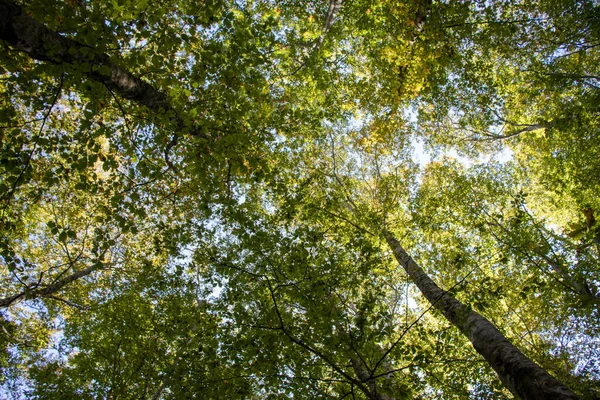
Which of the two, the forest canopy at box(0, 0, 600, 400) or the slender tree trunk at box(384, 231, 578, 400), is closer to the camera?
the slender tree trunk at box(384, 231, 578, 400)

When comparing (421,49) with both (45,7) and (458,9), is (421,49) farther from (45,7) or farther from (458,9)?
(45,7)

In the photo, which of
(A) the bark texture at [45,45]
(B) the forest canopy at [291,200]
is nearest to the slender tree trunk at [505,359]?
(B) the forest canopy at [291,200]

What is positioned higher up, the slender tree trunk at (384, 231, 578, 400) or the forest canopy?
the forest canopy

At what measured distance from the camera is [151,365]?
344 inches

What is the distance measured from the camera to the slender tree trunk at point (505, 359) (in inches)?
152

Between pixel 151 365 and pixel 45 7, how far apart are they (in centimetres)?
903

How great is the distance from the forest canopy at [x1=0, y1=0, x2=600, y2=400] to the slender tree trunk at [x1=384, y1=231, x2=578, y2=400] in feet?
0.14

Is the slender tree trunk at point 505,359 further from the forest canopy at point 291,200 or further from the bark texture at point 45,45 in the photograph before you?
the bark texture at point 45,45

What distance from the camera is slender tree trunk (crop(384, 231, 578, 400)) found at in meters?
3.86

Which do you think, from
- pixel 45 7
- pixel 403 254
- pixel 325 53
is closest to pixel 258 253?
pixel 45 7

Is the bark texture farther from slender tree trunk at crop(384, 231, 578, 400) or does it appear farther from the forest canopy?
slender tree trunk at crop(384, 231, 578, 400)

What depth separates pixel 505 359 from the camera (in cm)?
468

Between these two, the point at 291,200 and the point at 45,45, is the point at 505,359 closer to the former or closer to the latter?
the point at 291,200

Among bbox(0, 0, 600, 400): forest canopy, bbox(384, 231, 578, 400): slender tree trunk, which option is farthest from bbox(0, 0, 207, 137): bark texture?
bbox(384, 231, 578, 400): slender tree trunk
